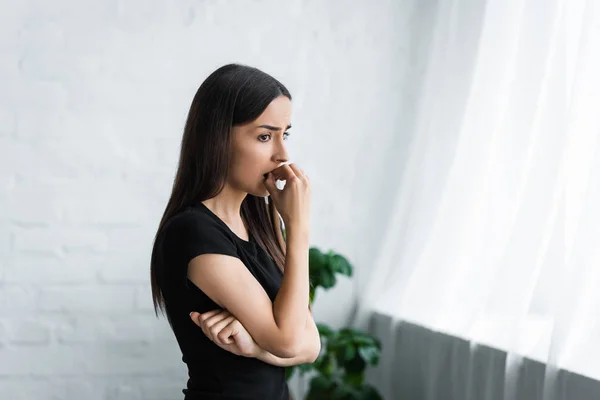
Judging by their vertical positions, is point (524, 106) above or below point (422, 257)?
above

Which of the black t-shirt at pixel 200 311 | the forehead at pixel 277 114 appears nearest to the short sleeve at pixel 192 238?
the black t-shirt at pixel 200 311

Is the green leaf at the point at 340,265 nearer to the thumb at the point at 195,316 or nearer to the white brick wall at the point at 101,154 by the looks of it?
the white brick wall at the point at 101,154

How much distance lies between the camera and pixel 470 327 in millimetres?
2633

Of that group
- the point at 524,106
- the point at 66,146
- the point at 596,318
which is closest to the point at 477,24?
the point at 524,106

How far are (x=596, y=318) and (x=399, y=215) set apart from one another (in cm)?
118

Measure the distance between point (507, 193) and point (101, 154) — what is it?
4.75ft

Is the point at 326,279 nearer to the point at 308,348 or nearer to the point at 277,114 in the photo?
the point at 308,348

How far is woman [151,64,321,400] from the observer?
58.0 inches

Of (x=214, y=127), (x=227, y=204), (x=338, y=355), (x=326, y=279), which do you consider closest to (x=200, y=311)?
(x=227, y=204)

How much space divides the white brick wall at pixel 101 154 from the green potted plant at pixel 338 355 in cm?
50

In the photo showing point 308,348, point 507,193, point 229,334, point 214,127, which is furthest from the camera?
point 507,193

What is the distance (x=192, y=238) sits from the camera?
1.49m

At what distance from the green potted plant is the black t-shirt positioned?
145 centimetres

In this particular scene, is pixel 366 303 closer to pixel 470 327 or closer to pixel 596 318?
pixel 470 327
